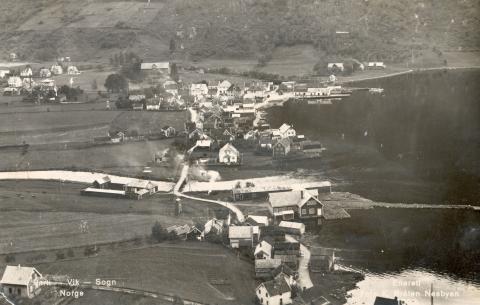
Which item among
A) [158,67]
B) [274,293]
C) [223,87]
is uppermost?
[158,67]

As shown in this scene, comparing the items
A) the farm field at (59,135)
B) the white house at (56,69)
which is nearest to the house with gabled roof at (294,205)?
the farm field at (59,135)

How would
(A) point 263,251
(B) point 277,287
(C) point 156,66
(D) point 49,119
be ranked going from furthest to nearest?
(C) point 156,66, (D) point 49,119, (A) point 263,251, (B) point 277,287

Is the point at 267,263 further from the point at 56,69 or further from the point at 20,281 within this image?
the point at 56,69

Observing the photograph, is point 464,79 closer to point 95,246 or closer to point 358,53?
point 358,53

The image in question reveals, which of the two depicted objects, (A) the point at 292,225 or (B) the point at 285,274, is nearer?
(B) the point at 285,274

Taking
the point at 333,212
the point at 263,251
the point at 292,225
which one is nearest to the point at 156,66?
the point at 333,212

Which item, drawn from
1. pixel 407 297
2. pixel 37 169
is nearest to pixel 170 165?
pixel 37 169

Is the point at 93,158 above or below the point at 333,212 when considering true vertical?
above
